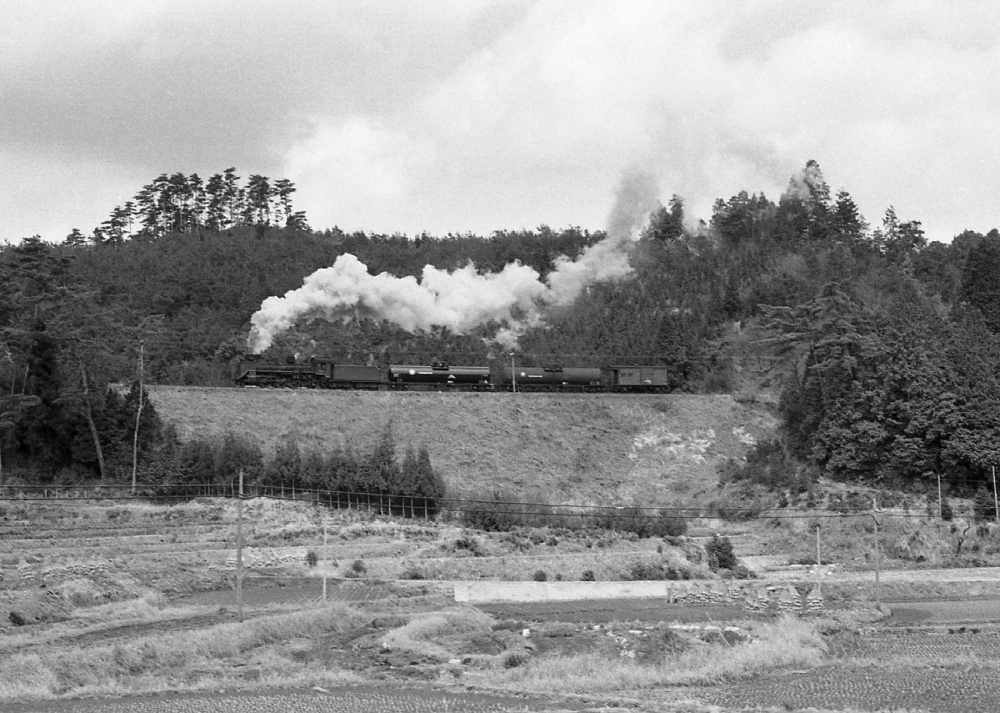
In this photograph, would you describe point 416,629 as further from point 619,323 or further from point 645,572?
point 619,323

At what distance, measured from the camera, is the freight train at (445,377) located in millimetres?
78125

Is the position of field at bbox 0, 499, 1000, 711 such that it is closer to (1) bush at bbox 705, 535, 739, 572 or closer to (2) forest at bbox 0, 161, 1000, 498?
(1) bush at bbox 705, 535, 739, 572

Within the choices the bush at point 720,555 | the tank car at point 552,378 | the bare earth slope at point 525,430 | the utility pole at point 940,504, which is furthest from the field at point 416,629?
the tank car at point 552,378

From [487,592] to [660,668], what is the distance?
47.8 ft

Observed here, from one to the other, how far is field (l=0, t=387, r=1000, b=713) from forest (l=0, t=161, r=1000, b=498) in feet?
15.3

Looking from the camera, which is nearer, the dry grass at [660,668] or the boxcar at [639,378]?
the dry grass at [660,668]

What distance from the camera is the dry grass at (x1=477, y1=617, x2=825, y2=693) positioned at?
1132 inches

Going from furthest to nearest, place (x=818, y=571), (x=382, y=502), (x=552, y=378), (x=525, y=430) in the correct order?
1. (x=552, y=378)
2. (x=525, y=430)
3. (x=382, y=502)
4. (x=818, y=571)

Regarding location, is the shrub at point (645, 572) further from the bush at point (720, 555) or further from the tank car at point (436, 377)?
the tank car at point (436, 377)

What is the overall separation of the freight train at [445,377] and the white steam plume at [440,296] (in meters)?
10.2

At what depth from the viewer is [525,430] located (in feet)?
245

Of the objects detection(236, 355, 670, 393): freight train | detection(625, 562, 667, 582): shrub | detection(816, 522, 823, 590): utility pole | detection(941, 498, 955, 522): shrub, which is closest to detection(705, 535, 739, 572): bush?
detection(625, 562, 667, 582): shrub

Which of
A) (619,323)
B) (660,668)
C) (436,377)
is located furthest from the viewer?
(619,323)

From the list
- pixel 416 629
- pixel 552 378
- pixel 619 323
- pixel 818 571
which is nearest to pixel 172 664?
pixel 416 629
